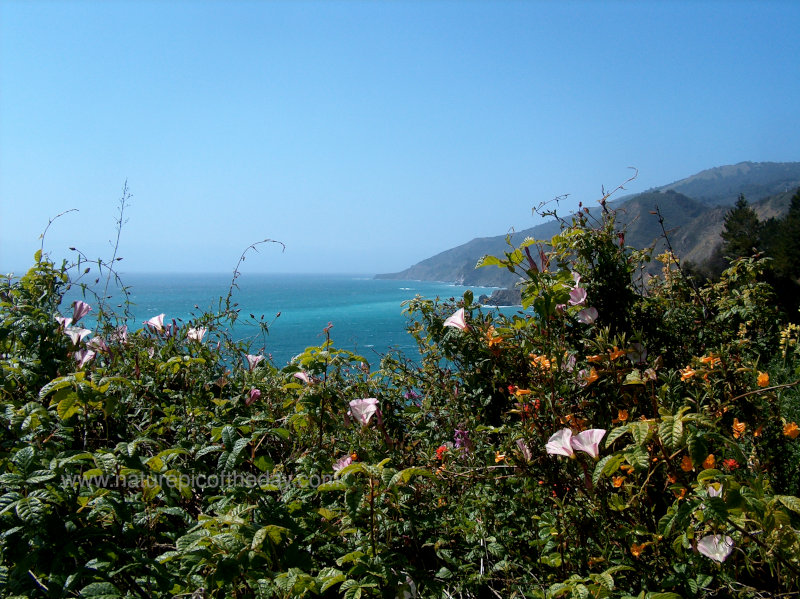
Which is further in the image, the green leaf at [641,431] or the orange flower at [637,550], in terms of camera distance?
the orange flower at [637,550]

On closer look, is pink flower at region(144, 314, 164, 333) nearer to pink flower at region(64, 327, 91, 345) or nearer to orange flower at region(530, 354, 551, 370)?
pink flower at region(64, 327, 91, 345)

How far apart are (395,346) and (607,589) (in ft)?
5.24

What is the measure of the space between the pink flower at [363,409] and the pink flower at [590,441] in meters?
0.59

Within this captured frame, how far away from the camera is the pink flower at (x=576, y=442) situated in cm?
105

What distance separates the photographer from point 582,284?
1.58 meters

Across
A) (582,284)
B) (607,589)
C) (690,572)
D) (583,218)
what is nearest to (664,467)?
(690,572)

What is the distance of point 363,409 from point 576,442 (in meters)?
0.62

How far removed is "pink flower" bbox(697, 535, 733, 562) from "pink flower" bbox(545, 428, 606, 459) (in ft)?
0.79

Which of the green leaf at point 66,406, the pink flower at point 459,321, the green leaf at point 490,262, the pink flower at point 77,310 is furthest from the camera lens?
the pink flower at point 77,310

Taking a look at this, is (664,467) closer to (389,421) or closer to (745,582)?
(745,582)

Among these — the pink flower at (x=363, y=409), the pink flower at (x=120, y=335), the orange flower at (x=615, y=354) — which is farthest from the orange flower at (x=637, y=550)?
the pink flower at (x=120, y=335)

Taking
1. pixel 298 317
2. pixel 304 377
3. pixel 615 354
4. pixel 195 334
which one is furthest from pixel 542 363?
pixel 298 317

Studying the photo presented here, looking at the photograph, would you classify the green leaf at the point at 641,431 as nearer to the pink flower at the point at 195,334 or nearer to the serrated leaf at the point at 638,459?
the serrated leaf at the point at 638,459

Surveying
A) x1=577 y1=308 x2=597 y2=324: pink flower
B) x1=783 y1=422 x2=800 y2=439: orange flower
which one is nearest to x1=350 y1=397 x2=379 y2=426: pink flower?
x1=577 y1=308 x2=597 y2=324: pink flower
